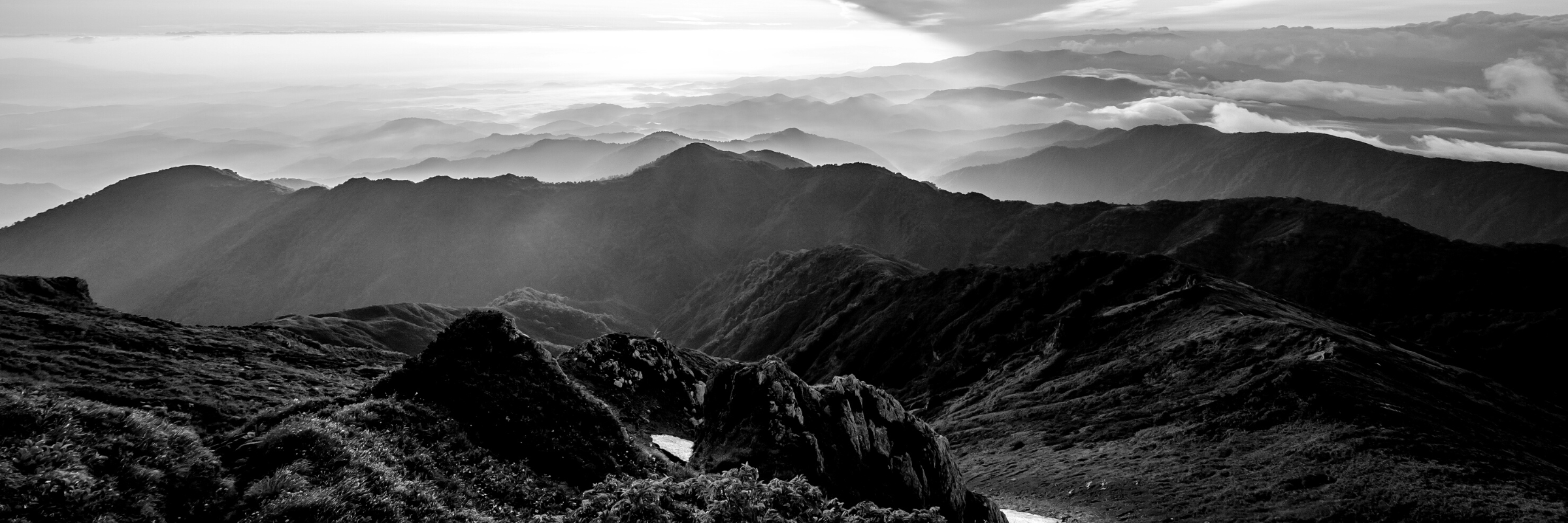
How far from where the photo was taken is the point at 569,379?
28359 mm

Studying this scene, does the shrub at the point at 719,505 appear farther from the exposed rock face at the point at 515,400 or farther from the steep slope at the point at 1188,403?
the steep slope at the point at 1188,403

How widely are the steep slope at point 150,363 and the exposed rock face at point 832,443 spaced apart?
15183 mm

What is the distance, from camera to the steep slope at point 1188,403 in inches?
1935

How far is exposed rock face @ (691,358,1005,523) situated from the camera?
33.6 m

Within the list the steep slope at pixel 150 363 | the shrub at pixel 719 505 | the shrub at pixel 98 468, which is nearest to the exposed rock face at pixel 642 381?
the steep slope at pixel 150 363

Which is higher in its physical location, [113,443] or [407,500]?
[113,443]

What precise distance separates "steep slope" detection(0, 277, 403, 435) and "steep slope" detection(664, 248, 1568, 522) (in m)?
20.0

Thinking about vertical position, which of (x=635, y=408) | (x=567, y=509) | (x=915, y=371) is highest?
(x=567, y=509)

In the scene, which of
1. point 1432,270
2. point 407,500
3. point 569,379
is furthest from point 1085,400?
point 1432,270

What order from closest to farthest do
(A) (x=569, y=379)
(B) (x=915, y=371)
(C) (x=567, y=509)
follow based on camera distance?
(C) (x=567, y=509), (A) (x=569, y=379), (B) (x=915, y=371)

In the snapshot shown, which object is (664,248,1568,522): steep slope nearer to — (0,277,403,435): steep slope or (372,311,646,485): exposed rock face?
(372,311,646,485): exposed rock face

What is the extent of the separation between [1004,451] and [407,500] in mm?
61497

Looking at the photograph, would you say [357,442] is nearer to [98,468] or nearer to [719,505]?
[98,468]

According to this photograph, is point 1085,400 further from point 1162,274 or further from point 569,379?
point 569,379
